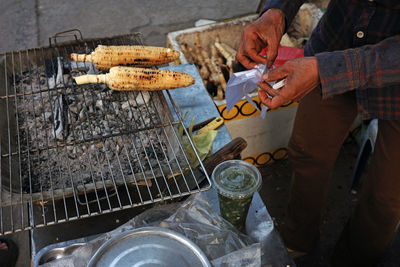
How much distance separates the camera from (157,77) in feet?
7.82

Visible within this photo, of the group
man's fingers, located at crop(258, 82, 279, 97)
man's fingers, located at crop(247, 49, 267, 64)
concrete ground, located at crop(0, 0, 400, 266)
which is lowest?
concrete ground, located at crop(0, 0, 400, 266)

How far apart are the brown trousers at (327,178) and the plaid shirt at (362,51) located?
186 millimetres

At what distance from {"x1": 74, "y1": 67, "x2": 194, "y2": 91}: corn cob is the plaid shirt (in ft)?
2.85

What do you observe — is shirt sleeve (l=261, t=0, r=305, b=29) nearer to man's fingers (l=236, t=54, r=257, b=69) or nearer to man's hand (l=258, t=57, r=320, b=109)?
man's fingers (l=236, t=54, r=257, b=69)

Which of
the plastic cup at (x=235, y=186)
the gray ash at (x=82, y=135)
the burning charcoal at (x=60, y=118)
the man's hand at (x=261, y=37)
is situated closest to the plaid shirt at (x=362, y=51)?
the man's hand at (x=261, y=37)

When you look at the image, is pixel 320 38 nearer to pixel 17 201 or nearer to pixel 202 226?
pixel 202 226

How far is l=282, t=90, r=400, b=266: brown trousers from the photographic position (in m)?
2.41

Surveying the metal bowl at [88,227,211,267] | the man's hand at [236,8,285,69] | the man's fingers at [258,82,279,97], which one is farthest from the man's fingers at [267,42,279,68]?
the metal bowl at [88,227,211,267]

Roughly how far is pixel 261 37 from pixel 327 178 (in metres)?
1.30

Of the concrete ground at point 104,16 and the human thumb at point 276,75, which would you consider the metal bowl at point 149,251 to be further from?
the concrete ground at point 104,16

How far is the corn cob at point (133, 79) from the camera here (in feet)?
7.64

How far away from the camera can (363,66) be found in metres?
1.82

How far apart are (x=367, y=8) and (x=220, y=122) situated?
4.11 feet

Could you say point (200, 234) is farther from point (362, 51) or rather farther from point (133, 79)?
point (362, 51)
